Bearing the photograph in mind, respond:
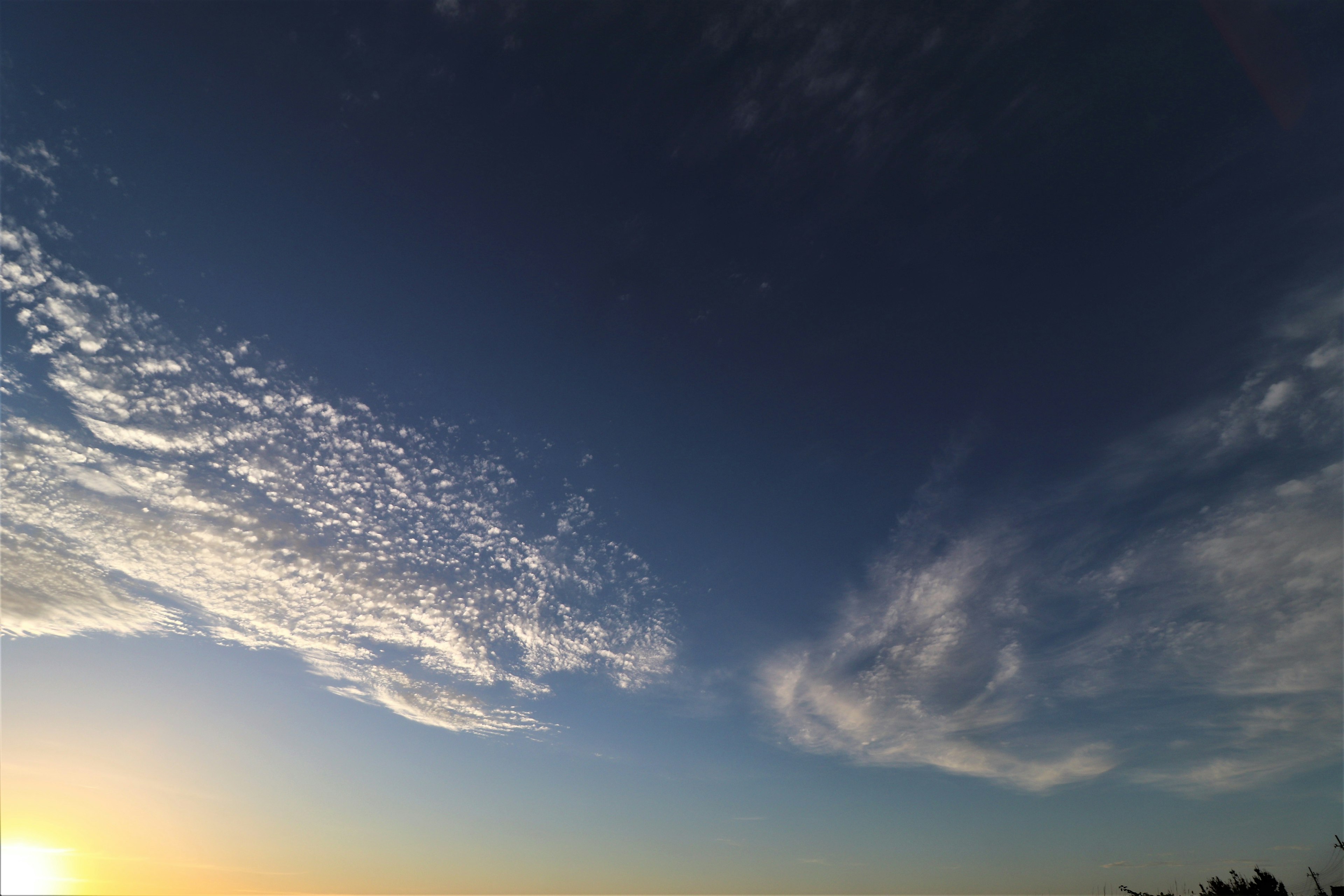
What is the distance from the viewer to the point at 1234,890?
122 m

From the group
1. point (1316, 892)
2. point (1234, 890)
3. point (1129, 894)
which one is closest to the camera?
point (1316, 892)

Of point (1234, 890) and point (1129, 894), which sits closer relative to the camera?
point (1234, 890)

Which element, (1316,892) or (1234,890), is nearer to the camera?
(1316,892)

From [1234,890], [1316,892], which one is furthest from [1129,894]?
[1316,892]

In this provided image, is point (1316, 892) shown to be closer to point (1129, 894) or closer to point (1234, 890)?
point (1234, 890)

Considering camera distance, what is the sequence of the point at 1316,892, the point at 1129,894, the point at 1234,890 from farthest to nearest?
the point at 1129,894 → the point at 1234,890 → the point at 1316,892

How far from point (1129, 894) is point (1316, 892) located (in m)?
41.7

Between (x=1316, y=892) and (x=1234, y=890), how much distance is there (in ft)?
60.3

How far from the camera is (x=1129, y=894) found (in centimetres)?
13838

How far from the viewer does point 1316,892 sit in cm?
10812

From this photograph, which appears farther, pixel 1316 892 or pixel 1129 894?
pixel 1129 894
